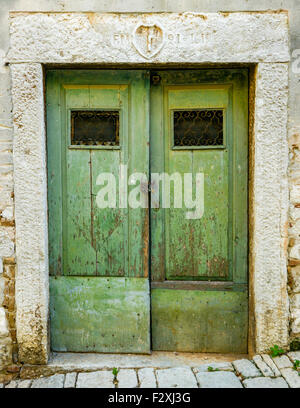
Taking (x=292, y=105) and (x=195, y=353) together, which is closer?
(x=292, y=105)

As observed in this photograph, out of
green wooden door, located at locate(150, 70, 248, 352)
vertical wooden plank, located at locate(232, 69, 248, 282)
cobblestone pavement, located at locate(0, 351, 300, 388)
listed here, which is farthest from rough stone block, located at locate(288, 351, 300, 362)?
vertical wooden plank, located at locate(232, 69, 248, 282)

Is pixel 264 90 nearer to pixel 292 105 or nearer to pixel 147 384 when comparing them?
pixel 292 105

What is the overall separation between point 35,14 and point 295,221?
2.30 m

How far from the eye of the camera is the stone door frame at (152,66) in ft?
8.86

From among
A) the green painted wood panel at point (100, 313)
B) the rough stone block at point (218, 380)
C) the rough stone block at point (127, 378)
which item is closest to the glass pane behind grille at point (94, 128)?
the green painted wood panel at point (100, 313)

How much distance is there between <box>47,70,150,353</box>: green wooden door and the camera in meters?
2.92

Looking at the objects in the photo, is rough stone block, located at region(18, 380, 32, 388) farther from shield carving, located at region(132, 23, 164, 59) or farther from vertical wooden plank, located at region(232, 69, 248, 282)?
shield carving, located at region(132, 23, 164, 59)

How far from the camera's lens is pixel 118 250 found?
302cm

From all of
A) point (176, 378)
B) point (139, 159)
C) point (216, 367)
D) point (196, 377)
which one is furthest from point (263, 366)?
point (139, 159)

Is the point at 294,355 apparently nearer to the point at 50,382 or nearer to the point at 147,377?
the point at 147,377

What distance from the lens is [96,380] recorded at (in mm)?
2695

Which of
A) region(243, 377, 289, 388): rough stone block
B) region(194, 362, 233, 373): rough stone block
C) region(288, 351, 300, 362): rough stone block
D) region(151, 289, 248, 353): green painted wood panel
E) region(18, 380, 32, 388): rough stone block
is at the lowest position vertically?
region(18, 380, 32, 388): rough stone block

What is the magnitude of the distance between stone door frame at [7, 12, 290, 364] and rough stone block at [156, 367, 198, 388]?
1.83 feet
